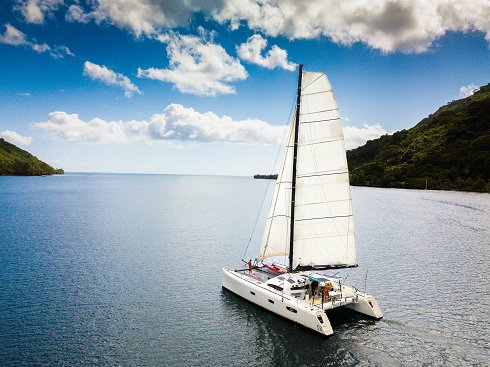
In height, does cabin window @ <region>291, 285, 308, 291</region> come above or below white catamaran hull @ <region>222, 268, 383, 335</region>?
above

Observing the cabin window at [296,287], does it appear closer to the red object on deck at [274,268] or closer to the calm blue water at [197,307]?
the calm blue water at [197,307]

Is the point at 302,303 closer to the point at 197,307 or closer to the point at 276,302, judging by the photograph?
the point at 276,302

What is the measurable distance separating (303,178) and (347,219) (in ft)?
18.7

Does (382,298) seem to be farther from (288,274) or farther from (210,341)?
(210,341)

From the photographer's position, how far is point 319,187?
33.1 m

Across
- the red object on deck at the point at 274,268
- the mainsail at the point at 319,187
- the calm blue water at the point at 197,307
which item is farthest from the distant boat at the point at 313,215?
the red object on deck at the point at 274,268

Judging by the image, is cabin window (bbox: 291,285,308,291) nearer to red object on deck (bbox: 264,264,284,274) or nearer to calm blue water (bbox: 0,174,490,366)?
calm blue water (bbox: 0,174,490,366)

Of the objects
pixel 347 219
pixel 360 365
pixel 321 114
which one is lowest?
pixel 360 365

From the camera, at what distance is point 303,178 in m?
33.5

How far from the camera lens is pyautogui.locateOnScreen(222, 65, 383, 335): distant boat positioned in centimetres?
3183

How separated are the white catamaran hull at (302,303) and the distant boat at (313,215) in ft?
0.28

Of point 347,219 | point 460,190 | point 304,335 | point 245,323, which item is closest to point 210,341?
point 245,323

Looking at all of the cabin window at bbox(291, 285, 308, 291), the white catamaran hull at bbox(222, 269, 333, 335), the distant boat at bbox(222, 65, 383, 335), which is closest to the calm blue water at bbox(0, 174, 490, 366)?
the white catamaran hull at bbox(222, 269, 333, 335)

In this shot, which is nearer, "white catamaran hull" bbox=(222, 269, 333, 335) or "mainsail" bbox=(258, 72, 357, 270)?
"white catamaran hull" bbox=(222, 269, 333, 335)
